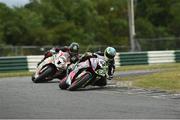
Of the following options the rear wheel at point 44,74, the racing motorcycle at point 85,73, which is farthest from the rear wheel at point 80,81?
the rear wheel at point 44,74

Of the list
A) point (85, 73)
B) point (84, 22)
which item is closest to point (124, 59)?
point (85, 73)

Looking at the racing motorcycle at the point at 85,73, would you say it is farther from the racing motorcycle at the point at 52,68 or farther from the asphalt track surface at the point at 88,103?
the racing motorcycle at the point at 52,68

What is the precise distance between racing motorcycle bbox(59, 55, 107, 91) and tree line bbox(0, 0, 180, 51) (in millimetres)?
44388

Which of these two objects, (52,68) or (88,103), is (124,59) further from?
(88,103)

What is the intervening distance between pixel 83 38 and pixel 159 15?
55.2 feet

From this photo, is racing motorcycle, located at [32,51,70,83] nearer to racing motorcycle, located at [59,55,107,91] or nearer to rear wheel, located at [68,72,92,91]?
racing motorcycle, located at [59,55,107,91]

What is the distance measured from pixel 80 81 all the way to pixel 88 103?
361 cm

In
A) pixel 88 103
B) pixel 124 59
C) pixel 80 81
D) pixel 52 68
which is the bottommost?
pixel 124 59

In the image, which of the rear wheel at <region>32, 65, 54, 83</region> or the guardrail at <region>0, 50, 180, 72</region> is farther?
the guardrail at <region>0, 50, 180, 72</region>

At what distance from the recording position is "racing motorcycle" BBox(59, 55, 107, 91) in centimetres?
1709

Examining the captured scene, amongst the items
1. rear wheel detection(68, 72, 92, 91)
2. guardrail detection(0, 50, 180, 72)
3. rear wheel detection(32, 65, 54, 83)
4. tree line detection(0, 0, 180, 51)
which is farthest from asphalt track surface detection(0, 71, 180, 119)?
tree line detection(0, 0, 180, 51)

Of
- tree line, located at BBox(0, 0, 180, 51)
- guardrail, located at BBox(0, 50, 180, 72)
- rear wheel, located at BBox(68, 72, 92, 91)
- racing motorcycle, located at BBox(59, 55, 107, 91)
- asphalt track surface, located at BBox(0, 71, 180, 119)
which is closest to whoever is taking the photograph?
asphalt track surface, located at BBox(0, 71, 180, 119)

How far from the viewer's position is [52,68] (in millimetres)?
20578

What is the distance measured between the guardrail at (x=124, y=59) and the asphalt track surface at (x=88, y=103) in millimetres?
12019
